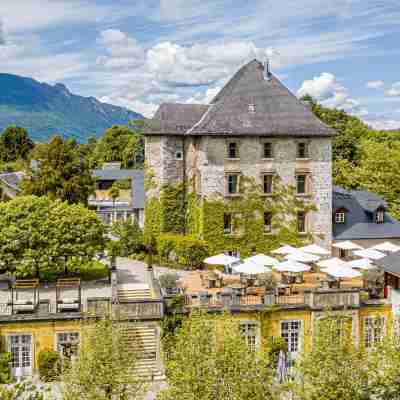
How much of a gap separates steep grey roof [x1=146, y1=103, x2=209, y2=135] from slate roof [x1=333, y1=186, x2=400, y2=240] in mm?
12315

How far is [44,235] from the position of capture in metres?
33.3

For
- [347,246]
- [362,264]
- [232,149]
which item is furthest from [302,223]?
[362,264]

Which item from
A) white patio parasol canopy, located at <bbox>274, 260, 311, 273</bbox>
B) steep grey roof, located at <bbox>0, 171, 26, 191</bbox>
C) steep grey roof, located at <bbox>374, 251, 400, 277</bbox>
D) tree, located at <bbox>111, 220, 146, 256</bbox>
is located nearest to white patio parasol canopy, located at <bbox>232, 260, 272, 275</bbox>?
white patio parasol canopy, located at <bbox>274, 260, 311, 273</bbox>

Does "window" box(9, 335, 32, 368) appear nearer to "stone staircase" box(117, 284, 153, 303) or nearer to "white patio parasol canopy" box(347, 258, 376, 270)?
"stone staircase" box(117, 284, 153, 303)

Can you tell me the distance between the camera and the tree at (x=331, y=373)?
16953mm

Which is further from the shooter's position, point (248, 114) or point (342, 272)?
point (248, 114)

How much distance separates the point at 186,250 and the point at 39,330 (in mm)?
15276

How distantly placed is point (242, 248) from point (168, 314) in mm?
15536

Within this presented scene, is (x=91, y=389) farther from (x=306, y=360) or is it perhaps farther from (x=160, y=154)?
(x=160, y=154)

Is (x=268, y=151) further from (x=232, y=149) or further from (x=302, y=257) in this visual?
(x=302, y=257)

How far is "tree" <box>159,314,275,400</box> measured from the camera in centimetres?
1647

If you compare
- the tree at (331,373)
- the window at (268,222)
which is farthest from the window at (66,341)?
the window at (268,222)

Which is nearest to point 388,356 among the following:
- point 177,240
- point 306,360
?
point 306,360

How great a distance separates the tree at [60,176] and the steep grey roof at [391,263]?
78.7ft
